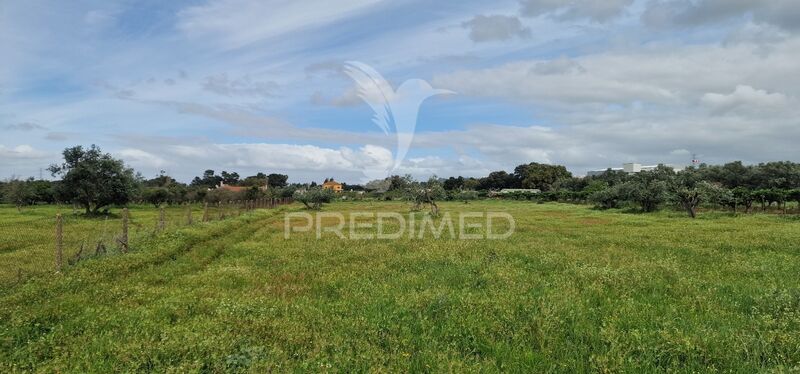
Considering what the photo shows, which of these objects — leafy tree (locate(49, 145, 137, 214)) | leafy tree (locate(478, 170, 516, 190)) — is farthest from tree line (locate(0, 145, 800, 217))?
leafy tree (locate(478, 170, 516, 190))

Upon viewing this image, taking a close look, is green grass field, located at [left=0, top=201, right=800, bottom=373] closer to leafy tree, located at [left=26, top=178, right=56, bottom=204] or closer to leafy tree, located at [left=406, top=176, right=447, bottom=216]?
leafy tree, located at [left=406, top=176, right=447, bottom=216]

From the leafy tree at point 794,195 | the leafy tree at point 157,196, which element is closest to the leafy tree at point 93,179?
the leafy tree at point 157,196

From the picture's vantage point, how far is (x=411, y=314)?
29.4 feet

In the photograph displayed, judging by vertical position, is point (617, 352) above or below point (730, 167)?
below

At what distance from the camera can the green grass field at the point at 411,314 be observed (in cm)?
680

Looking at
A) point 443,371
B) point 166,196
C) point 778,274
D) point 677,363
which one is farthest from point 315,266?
point 166,196

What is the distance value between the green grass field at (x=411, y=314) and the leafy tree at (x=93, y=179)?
3552 cm

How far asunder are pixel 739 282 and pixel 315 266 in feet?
37.0

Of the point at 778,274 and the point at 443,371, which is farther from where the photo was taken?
the point at 778,274

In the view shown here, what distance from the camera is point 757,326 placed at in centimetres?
800

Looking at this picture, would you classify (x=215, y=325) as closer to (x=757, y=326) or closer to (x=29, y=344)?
(x=29, y=344)

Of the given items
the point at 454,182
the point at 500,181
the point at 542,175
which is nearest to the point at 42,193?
the point at 454,182

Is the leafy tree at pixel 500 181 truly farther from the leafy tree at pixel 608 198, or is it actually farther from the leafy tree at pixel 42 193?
the leafy tree at pixel 42 193

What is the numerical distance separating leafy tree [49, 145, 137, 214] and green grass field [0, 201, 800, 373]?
117 ft
